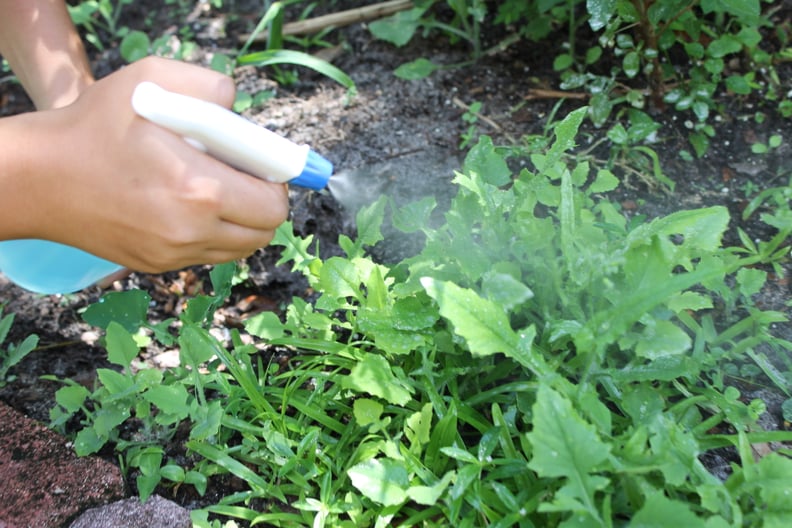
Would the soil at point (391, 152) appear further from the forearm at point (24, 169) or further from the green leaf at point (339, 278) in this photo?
the forearm at point (24, 169)

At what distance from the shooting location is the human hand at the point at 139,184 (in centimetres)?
108

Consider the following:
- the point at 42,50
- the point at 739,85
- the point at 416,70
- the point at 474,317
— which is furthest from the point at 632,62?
the point at 42,50

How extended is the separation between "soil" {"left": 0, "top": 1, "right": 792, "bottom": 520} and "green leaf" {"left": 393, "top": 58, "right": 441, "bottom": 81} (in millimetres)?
23

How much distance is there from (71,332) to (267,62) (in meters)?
0.86

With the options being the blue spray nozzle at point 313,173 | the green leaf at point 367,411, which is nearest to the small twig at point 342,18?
the blue spray nozzle at point 313,173

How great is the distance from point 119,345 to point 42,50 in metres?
0.81

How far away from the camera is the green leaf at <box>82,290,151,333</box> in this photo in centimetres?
145

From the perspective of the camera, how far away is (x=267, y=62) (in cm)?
192

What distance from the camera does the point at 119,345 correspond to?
1322 millimetres

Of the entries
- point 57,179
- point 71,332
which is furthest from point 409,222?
point 71,332

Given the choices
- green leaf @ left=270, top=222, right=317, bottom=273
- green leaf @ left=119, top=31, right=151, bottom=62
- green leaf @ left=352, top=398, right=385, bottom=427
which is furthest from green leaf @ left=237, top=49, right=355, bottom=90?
green leaf @ left=352, top=398, right=385, bottom=427

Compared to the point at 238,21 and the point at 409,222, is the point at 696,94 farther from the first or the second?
the point at 238,21

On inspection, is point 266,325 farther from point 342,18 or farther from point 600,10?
point 342,18

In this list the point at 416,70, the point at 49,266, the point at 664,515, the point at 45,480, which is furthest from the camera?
the point at 416,70
